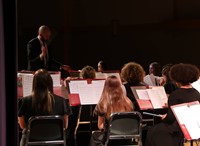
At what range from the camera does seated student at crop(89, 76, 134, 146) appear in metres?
3.91

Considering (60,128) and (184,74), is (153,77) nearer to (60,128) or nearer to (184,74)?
(184,74)

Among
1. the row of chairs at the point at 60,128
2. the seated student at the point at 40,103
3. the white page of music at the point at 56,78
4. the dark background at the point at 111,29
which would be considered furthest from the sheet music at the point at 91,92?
the dark background at the point at 111,29

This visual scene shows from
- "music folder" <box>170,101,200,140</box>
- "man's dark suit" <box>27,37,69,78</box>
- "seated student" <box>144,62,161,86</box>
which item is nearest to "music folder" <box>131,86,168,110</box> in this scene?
"music folder" <box>170,101,200,140</box>

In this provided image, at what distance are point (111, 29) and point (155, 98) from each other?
5861 millimetres

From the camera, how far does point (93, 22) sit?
33.5ft

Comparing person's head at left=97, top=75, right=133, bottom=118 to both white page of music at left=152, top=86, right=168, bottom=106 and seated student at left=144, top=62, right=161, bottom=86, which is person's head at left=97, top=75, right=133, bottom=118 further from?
seated student at left=144, top=62, right=161, bottom=86

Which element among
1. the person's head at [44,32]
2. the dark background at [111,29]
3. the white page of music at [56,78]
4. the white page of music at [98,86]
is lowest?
the white page of music at [98,86]

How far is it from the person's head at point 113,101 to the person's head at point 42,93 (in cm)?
53

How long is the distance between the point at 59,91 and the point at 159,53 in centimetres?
549

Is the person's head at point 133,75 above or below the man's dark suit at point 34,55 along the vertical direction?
below

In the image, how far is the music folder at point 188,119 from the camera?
3.17 m

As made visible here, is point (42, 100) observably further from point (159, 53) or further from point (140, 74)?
point (159, 53)

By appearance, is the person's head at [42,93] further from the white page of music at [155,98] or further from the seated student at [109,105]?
the white page of music at [155,98]

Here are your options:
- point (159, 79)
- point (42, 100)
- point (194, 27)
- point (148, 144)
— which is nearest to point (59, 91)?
point (42, 100)
